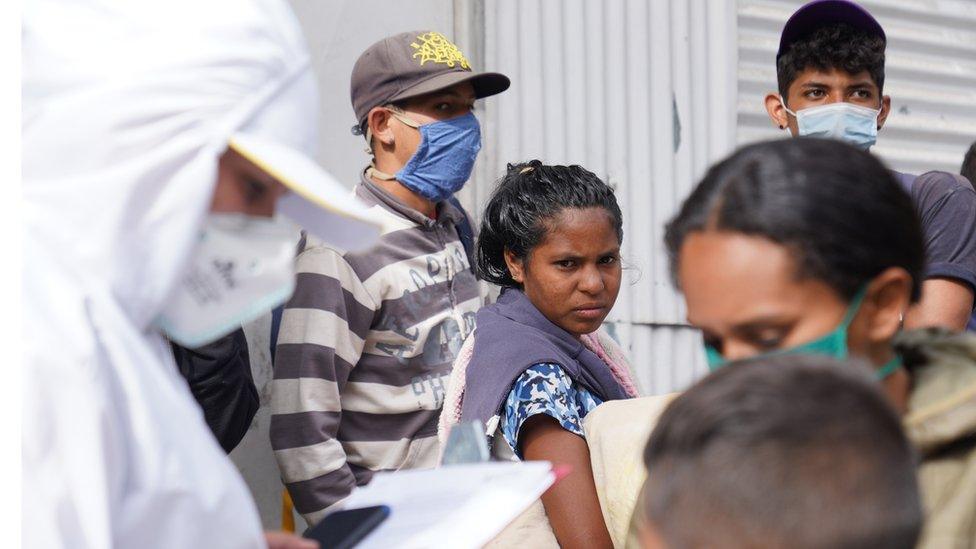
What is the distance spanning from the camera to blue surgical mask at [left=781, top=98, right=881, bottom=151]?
3.16 m

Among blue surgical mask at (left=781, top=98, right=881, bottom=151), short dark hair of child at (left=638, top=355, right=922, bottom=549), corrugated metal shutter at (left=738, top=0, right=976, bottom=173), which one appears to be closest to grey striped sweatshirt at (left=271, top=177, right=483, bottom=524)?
blue surgical mask at (left=781, top=98, right=881, bottom=151)

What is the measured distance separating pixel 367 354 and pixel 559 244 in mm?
634

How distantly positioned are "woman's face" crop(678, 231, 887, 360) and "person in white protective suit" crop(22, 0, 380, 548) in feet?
1.61

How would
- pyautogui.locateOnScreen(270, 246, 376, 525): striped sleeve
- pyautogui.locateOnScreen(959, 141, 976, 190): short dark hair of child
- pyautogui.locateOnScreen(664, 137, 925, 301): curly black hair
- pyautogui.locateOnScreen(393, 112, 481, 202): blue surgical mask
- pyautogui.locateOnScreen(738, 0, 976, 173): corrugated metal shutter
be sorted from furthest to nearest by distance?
1. pyautogui.locateOnScreen(738, 0, 976, 173): corrugated metal shutter
2. pyautogui.locateOnScreen(959, 141, 976, 190): short dark hair of child
3. pyautogui.locateOnScreen(393, 112, 481, 202): blue surgical mask
4. pyautogui.locateOnScreen(270, 246, 376, 525): striped sleeve
5. pyautogui.locateOnScreen(664, 137, 925, 301): curly black hair

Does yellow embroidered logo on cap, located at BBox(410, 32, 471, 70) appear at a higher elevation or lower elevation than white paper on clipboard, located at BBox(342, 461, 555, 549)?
higher

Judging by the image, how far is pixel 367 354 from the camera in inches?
127

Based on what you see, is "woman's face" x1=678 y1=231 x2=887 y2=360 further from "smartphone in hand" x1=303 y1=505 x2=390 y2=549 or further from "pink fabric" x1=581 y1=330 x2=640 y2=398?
"pink fabric" x1=581 y1=330 x2=640 y2=398

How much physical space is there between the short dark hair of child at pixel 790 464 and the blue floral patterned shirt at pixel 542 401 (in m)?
1.13

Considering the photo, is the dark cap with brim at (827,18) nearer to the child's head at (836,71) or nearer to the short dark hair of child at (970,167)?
the child's head at (836,71)

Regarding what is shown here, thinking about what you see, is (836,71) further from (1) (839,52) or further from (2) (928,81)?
(2) (928,81)

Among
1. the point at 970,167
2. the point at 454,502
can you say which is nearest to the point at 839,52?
the point at 970,167

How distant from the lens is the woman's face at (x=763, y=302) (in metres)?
1.51

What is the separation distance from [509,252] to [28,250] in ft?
5.50

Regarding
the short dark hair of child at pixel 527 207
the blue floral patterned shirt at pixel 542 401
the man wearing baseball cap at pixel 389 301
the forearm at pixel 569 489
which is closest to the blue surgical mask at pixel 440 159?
the man wearing baseball cap at pixel 389 301
